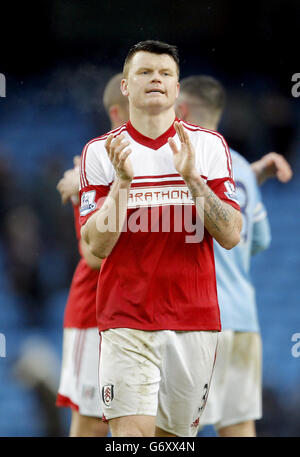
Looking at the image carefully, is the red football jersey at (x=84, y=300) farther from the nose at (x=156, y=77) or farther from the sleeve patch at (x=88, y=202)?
the nose at (x=156, y=77)

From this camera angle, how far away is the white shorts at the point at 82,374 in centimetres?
462

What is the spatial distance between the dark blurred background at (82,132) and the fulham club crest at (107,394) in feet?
7.12

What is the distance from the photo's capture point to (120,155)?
3.24 meters

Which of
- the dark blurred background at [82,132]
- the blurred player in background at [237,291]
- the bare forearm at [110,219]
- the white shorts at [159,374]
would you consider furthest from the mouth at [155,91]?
the dark blurred background at [82,132]

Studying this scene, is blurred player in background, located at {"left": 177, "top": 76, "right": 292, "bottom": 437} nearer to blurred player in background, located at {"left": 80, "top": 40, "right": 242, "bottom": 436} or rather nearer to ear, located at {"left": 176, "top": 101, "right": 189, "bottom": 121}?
ear, located at {"left": 176, "top": 101, "right": 189, "bottom": 121}

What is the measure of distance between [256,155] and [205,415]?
5.69 feet

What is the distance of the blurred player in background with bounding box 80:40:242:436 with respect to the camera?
11.1 ft

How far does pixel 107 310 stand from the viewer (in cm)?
351

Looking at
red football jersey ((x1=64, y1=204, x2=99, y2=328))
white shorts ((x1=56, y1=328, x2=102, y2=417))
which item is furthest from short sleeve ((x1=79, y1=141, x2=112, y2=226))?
white shorts ((x1=56, y1=328, x2=102, y2=417))

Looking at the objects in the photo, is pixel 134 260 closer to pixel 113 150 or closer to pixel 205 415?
pixel 113 150

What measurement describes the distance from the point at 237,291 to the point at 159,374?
183cm

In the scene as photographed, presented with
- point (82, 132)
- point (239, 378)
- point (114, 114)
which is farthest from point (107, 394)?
point (82, 132)

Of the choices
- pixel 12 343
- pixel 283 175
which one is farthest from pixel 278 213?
pixel 12 343

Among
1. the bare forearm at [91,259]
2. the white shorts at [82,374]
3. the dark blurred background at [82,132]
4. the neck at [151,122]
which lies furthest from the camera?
the dark blurred background at [82,132]
